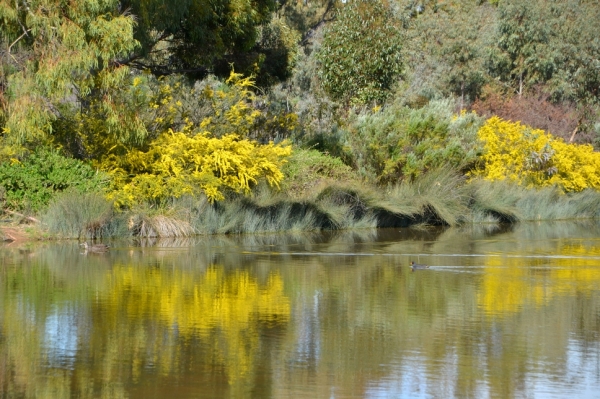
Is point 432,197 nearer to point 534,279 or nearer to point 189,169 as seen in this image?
point 189,169

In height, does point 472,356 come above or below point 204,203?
below

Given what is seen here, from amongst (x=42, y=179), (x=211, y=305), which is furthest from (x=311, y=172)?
(x=211, y=305)

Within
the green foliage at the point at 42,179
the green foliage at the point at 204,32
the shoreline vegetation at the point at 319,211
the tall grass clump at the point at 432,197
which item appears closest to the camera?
the shoreline vegetation at the point at 319,211

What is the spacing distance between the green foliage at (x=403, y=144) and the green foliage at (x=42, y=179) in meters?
9.14

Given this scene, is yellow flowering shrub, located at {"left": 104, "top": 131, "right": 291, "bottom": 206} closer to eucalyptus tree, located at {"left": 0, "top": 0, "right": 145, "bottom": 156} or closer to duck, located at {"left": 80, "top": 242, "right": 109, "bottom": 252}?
eucalyptus tree, located at {"left": 0, "top": 0, "right": 145, "bottom": 156}

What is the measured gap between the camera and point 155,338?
1141cm

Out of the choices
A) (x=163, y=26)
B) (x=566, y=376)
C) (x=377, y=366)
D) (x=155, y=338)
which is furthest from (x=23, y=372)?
(x=163, y=26)

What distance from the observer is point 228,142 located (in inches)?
981

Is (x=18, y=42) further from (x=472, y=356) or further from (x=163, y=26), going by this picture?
(x=472, y=356)

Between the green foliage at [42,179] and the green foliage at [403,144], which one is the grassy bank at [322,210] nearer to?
the green foliage at [42,179]

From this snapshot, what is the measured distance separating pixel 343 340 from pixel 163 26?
17013 mm

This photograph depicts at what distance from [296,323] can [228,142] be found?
12933 mm

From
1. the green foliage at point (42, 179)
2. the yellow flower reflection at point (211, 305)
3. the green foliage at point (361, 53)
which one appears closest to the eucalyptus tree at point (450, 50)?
the green foliage at point (361, 53)

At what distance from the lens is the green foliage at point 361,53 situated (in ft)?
121
